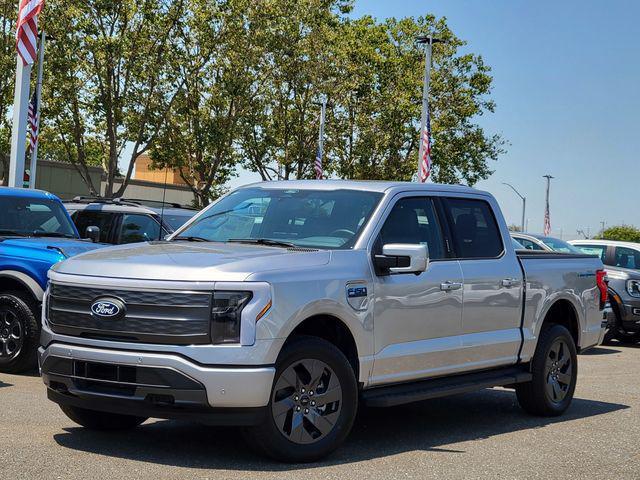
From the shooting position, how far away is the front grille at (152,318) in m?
6.42

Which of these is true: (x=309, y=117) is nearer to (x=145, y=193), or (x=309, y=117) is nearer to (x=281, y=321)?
(x=145, y=193)

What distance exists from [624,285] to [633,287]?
0.50 ft

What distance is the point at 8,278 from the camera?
11.0 m

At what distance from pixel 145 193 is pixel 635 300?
49.2m

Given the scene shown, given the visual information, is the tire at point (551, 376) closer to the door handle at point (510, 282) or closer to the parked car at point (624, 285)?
the door handle at point (510, 282)

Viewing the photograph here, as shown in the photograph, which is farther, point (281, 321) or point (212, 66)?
point (212, 66)

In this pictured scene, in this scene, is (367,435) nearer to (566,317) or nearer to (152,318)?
Result: (152,318)

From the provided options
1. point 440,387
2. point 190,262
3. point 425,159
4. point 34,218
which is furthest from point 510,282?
point 425,159

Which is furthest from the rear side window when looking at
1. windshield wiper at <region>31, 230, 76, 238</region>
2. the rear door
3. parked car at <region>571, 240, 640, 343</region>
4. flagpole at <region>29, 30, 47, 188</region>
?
flagpole at <region>29, 30, 47, 188</region>

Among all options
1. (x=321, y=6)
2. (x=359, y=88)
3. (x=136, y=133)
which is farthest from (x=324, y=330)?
(x=359, y=88)

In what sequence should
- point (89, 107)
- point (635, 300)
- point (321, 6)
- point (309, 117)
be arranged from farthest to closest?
1. point (309, 117)
2. point (321, 6)
3. point (89, 107)
4. point (635, 300)

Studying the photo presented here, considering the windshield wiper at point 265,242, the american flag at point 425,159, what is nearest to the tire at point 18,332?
the windshield wiper at point 265,242

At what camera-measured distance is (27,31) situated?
2025cm

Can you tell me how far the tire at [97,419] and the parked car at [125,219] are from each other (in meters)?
7.77
